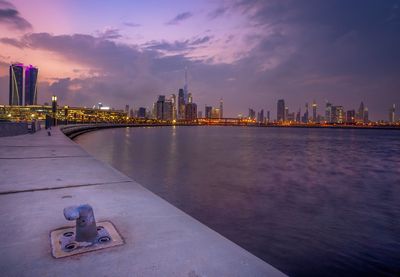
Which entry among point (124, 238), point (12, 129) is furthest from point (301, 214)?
point (12, 129)

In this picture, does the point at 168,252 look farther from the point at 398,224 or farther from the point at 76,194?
the point at 398,224

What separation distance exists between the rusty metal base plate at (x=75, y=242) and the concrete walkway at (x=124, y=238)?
0.25 ft

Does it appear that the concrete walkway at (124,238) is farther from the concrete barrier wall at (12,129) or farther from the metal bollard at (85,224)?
the concrete barrier wall at (12,129)

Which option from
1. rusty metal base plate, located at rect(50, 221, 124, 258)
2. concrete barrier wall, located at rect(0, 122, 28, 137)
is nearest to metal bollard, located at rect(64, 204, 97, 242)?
rusty metal base plate, located at rect(50, 221, 124, 258)

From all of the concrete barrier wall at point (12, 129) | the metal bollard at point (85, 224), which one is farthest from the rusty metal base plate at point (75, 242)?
the concrete barrier wall at point (12, 129)

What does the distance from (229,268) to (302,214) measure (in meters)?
7.44

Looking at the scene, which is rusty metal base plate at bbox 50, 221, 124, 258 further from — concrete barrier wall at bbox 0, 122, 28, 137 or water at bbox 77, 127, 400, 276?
concrete barrier wall at bbox 0, 122, 28, 137

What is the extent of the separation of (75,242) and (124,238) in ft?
1.75

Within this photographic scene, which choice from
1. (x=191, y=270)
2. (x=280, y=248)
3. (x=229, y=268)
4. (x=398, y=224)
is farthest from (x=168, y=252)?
(x=398, y=224)

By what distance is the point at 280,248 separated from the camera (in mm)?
6621

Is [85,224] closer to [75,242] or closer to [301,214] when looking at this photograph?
[75,242]

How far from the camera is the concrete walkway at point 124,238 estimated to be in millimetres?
2660

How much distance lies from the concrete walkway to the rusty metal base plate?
0.25ft

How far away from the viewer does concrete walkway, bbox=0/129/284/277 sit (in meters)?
2.66
